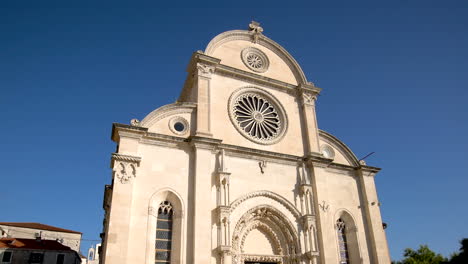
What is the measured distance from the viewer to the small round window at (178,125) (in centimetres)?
1691

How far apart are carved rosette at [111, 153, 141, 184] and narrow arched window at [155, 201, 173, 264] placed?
1.95 m

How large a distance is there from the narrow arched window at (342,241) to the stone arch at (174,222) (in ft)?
29.8

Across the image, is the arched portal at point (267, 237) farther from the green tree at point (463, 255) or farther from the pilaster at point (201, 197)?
the green tree at point (463, 255)

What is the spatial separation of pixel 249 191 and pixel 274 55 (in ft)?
31.2

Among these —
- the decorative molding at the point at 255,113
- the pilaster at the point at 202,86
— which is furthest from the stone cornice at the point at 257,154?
the pilaster at the point at 202,86

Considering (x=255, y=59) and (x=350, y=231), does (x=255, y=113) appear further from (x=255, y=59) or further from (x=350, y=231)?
(x=350, y=231)

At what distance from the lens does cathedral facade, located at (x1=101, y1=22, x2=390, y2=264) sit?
574 inches

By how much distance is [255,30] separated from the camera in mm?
21984

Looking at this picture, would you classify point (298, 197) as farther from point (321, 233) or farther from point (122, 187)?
point (122, 187)

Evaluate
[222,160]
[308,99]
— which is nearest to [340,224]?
[308,99]

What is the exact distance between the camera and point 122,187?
46.5 feet

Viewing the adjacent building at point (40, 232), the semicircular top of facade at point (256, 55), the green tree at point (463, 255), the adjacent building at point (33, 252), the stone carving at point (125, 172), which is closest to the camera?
the green tree at point (463, 255)

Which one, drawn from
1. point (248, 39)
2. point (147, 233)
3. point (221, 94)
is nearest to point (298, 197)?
point (221, 94)

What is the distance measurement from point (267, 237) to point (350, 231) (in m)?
5.26
